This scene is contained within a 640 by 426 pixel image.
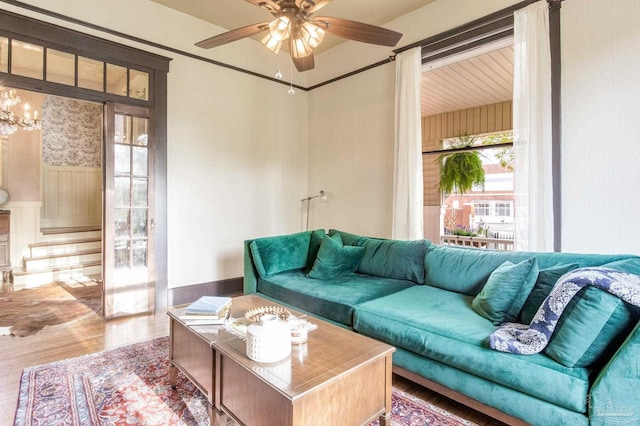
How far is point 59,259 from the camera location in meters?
5.37

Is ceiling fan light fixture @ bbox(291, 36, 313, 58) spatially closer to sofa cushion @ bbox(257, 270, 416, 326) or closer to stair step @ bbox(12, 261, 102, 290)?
sofa cushion @ bbox(257, 270, 416, 326)

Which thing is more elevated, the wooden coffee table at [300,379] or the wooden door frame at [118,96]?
the wooden door frame at [118,96]

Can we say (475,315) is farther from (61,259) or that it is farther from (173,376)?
(61,259)

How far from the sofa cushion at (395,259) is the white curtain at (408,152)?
0.45 metres

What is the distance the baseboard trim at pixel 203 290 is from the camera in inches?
153

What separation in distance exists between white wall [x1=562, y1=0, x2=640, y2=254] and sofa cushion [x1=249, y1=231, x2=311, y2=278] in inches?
95.1

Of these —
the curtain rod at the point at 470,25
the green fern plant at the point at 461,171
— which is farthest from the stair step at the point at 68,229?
the green fern plant at the point at 461,171

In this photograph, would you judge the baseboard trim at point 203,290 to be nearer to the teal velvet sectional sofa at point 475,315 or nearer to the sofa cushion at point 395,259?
the teal velvet sectional sofa at point 475,315

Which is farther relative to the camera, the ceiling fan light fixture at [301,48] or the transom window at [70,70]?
the transom window at [70,70]

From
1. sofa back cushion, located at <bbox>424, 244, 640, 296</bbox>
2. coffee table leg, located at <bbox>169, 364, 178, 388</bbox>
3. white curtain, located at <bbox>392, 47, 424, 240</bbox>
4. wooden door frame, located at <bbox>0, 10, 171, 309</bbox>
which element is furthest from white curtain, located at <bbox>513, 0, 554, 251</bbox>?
wooden door frame, located at <bbox>0, 10, 171, 309</bbox>

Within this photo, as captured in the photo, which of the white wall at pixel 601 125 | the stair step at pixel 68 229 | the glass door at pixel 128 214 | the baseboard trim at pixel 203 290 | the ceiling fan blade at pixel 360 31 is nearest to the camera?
the ceiling fan blade at pixel 360 31

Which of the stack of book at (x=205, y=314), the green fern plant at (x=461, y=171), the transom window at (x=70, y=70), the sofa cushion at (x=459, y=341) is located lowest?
the sofa cushion at (x=459, y=341)

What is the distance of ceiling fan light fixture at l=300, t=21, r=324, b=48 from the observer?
2.20 meters

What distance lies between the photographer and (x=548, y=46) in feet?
8.98
